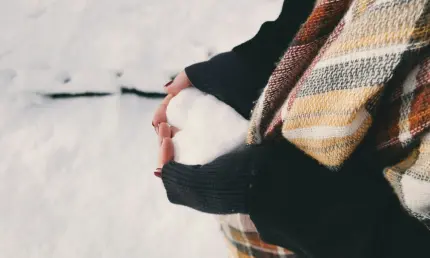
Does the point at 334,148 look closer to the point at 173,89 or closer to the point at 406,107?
the point at 406,107

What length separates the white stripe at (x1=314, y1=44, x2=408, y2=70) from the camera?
13.7 inches

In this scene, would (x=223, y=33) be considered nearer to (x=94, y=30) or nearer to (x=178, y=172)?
(x=94, y=30)

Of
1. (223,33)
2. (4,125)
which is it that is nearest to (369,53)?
(223,33)

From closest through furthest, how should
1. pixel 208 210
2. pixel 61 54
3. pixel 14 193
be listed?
pixel 208 210 < pixel 14 193 < pixel 61 54

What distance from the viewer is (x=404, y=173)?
40cm

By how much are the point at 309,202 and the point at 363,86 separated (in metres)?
0.14

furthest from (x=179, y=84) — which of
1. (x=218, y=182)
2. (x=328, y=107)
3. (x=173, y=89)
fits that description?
(x=328, y=107)

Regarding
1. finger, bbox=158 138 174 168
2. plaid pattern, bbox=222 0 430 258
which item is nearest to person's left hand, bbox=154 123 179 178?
finger, bbox=158 138 174 168

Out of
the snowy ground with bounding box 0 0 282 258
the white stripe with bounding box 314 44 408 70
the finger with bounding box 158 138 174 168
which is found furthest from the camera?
the snowy ground with bounding box 0 0 282 258

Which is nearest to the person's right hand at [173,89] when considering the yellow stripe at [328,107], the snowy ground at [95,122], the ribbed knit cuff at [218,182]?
the ribbed knit cuff at [218,182]

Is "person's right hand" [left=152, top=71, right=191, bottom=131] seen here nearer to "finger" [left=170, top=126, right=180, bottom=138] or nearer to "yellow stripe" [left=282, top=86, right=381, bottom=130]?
"finger" [left=170, top=126, right=180, bottom=138]

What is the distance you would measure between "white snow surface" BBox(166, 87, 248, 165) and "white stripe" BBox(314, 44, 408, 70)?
0.56ft

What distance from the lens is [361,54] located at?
372 millimetres

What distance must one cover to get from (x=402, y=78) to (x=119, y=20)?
113 centimetres
